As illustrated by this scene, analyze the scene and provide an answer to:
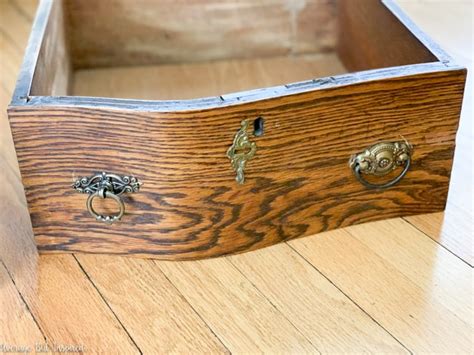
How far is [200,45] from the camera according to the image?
4.84ft

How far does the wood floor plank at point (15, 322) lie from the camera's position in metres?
0.95

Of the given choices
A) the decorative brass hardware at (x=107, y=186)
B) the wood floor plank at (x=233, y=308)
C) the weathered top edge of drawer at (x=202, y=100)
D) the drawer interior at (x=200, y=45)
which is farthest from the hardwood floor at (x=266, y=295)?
the drawer interior at (x=200, y=45)

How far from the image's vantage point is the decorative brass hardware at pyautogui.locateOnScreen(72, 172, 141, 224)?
0.99m

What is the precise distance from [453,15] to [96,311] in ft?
3.43

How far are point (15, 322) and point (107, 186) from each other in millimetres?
197

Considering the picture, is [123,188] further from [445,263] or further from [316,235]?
[445,263]

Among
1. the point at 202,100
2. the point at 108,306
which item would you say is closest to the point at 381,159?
the point at 202,100

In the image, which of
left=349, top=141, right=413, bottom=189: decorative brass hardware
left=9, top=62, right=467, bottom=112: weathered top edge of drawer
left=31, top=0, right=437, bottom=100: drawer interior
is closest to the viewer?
left=9, top=62, right=467, bottom=112: weathered top edge of drawer

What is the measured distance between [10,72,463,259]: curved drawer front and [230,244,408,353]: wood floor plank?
3 cm

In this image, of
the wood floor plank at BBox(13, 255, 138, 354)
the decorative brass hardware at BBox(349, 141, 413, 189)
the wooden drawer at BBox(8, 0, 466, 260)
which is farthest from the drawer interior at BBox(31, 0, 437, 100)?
the wood floor plank at BBox(13, 255, 138, 354)

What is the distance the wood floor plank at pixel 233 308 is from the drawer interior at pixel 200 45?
17.4 inches

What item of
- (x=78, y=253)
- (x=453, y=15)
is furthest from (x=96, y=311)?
(x=453, y=15)

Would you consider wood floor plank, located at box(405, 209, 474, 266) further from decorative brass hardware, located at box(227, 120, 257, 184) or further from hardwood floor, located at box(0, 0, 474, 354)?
decorative brass hardware, located at box(227, 120, 257, 184)

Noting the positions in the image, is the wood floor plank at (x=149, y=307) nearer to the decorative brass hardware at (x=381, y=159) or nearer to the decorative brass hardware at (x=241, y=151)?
the decorative brass hardware at (x=241, y=151)
